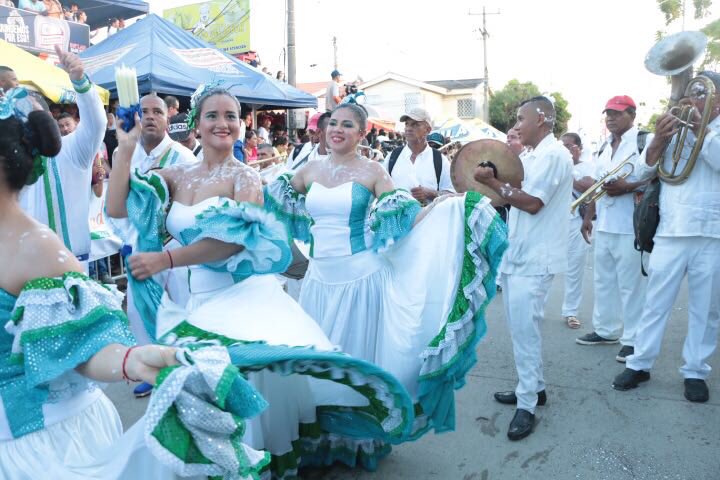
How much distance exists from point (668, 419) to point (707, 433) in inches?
9.7

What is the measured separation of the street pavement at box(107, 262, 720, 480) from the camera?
328 centimetres

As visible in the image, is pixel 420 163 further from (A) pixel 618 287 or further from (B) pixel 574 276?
(A) pixel 618 287

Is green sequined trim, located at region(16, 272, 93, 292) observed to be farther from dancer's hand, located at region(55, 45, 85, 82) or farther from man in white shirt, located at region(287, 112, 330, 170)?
man in white shirt, located at region(287, 112, 330, 170)

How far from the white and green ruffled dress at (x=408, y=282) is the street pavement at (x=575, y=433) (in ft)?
1.07

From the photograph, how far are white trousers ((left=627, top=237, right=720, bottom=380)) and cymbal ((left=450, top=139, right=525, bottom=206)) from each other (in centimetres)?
124

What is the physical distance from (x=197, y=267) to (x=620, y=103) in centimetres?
399

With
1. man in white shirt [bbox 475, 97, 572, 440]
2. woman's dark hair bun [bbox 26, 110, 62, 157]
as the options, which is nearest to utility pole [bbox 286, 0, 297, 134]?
man in white shirt [bbox 475, 97, 572, 440]

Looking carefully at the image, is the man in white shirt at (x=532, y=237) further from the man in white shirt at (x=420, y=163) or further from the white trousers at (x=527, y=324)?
the man in white shirt at (x=420, y=163)

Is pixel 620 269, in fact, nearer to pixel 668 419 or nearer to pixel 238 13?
pixel 668 419

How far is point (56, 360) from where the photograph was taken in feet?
5.33

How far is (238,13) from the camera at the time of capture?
20.1m

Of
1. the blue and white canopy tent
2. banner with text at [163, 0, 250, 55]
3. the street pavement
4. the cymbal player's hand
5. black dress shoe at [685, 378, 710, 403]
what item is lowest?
the street pavement

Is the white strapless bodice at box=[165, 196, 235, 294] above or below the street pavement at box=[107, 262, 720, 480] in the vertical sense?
above

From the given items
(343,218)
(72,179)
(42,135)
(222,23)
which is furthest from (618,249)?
(222,23)
